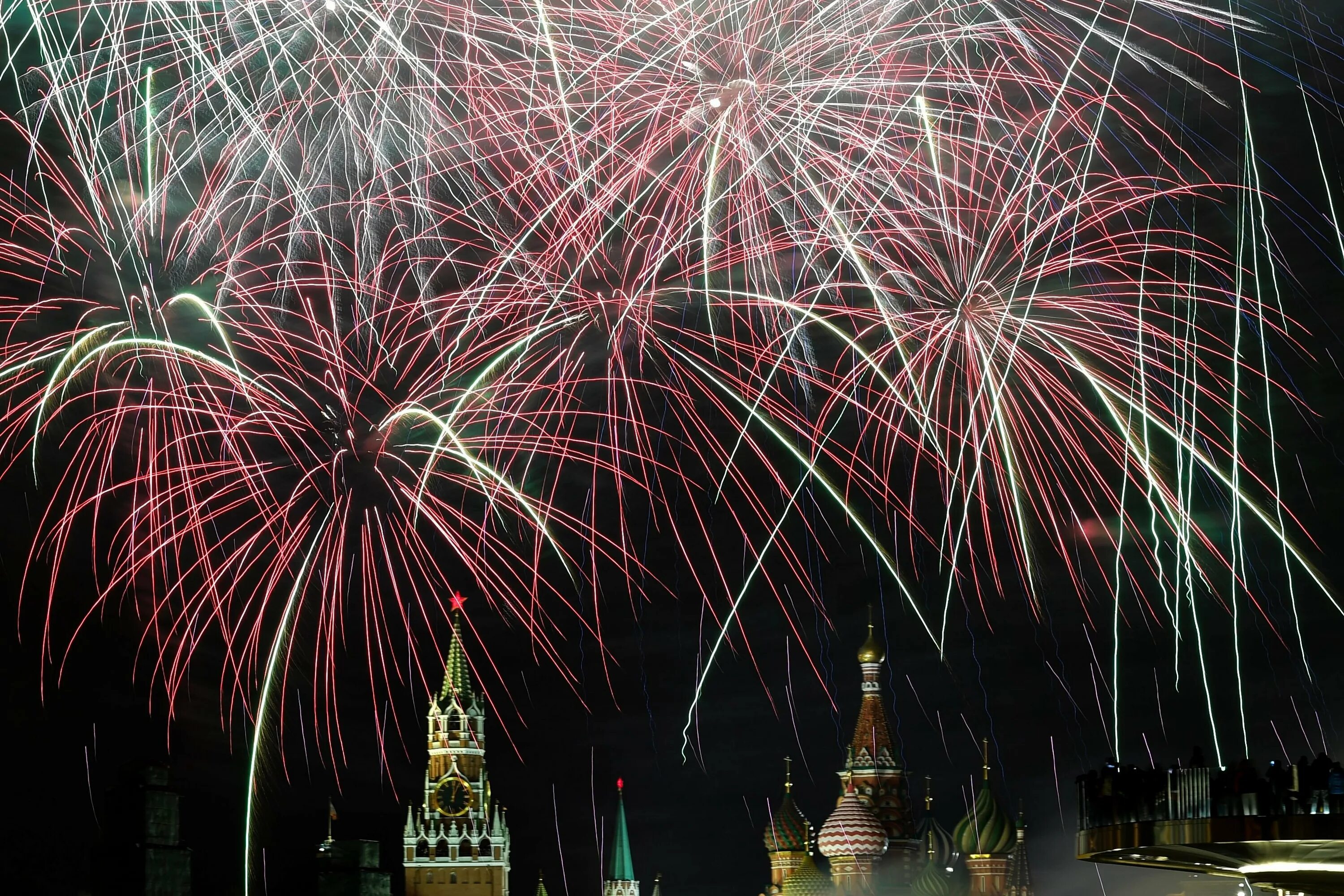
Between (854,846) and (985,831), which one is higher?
(985,831)

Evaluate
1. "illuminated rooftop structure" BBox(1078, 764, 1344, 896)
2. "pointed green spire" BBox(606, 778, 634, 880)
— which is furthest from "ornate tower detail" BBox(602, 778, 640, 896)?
"illuminated rooftop structure" BBox(1078, 764, 1344, 896)

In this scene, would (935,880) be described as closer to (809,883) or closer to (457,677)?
(809,883)

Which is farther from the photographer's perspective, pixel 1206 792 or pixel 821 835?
pixel 821 835

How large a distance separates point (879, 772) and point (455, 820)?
2747 centimetres

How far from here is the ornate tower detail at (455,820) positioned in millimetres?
104750

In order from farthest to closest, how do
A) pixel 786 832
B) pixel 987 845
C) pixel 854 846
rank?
pixel 786 832 < pixel 854 846 < pixel 987 845

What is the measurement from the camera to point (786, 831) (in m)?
98.7

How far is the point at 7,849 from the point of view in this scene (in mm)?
36219

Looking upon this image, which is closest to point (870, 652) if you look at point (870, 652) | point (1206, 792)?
point (870, 652)

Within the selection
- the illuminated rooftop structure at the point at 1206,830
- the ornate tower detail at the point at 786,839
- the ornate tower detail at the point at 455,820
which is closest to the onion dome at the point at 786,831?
the ornate tower detail at the point at 786,839

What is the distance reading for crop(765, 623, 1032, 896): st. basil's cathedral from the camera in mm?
88188

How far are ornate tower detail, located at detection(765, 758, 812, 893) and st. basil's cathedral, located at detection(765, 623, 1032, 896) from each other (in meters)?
0.06

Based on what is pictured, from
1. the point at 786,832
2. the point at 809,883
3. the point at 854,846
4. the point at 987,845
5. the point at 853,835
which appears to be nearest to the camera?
the point at 987,845

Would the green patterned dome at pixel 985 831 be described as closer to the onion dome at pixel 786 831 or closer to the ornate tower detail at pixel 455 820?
the onion dome at pixel 786 831
